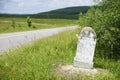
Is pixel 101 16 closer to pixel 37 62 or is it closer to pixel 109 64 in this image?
pixel 109 64

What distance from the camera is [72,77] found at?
733 centimetres

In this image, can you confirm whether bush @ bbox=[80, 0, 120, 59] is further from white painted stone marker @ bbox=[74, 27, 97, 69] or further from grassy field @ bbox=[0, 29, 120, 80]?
white painted stone marker @ bbox=[74, 27, 97, 69]

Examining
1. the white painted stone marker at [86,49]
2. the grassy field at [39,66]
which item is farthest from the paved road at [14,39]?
the white painted stone marker at [86,49]

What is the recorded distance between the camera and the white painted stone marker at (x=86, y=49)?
8570mm

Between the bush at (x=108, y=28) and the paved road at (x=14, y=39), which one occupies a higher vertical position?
the bush at (x=108, y=28)

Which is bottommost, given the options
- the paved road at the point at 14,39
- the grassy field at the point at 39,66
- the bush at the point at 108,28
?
the paved road at the point at 14,39

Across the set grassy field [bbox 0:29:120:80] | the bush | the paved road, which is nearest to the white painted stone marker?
grassy field [bbox 0:29:120:80]

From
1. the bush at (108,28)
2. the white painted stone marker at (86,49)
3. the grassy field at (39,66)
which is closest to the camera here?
the grassy field at (39,66)

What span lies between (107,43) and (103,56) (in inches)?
20.6

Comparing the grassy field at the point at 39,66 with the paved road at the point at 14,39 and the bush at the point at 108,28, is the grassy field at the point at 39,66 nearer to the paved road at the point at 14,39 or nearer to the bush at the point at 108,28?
the bush at the point at 108,28

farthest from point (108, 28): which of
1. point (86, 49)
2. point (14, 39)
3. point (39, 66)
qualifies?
point (14, 39)

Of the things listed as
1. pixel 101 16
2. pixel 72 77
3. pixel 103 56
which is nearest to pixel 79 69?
pixel 72 77

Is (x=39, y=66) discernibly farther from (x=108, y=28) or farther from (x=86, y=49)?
(x=108, y=28)

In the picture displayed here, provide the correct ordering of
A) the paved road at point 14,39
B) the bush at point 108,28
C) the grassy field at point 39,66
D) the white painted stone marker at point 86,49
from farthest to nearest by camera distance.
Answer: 1. the paved road at point 14,39
2. the bush at point 108,28
3. the white painted stone marker at point 86,49
4. the grassy field at point 39,66
